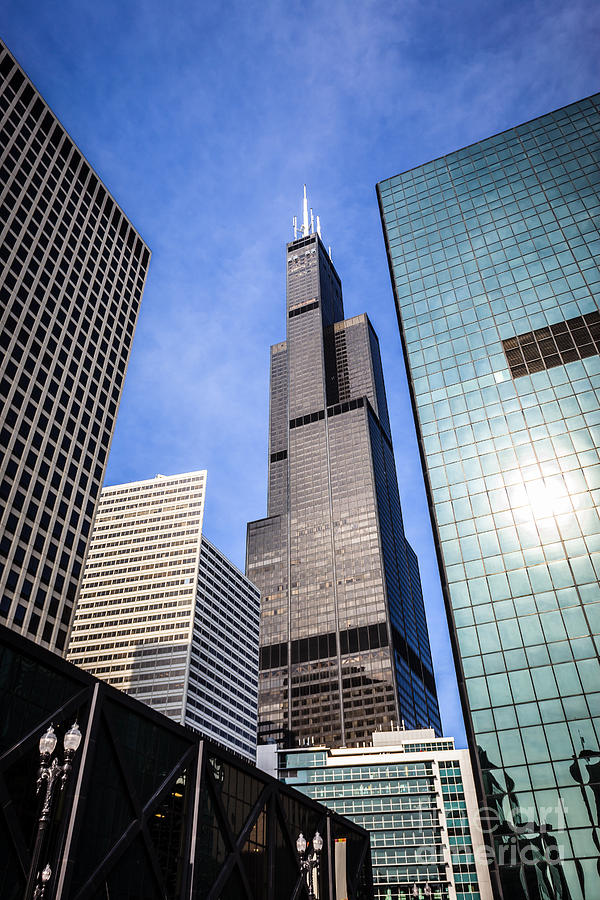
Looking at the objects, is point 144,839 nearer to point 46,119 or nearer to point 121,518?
point 46,119

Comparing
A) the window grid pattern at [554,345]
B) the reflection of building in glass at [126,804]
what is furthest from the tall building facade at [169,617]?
the window grid pattern at [554,345]

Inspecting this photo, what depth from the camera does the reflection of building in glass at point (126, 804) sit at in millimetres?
30281

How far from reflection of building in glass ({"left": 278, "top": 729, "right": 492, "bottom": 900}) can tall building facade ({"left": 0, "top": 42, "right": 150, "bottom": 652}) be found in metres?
82.4

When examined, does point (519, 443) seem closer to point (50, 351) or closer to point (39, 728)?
point (39, 728)

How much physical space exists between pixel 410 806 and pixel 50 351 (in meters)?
108

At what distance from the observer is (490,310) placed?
187 ft

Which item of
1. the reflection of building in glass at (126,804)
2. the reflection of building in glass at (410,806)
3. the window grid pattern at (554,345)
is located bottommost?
the reflection of building in glass at (126,804)

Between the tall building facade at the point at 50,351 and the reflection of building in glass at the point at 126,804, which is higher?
the tall building facade at the point at 50,351

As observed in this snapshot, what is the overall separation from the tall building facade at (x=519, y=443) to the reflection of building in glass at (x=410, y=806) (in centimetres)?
9177

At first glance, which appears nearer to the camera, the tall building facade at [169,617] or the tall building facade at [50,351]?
the tall building facade at [50,351]

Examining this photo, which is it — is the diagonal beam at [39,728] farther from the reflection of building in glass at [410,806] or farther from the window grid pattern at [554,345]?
the reflection of building in glass at [410,806]

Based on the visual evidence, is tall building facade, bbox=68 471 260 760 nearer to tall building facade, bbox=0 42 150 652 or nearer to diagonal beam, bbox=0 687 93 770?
Answer: tall building facade, bbox=0 42 150 652

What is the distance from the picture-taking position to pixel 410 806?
12762 centimetres

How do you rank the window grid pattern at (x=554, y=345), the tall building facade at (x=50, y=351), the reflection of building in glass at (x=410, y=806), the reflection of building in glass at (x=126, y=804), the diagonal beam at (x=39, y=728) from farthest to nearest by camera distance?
the reflection of building in glass at (x=410, y=806) → the tall building facade at (x=50, y=351) → the window grid pattern at (x=554, y=345) → the reflection of building in glass at (x=126, y=804) → the diagonal beam at (x=39, y=728)
